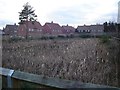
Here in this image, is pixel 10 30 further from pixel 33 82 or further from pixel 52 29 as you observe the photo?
pixel 33 82

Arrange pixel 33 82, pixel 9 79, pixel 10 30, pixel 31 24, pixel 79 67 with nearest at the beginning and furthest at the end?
1. pixel 33 82
2. pixel 9 79
3. pixel 79 67
4. pixel 31 24
5. pixel 10 30

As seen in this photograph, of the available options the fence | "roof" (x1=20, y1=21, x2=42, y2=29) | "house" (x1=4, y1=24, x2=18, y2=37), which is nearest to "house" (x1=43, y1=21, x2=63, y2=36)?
"roof" (x1=20, y1=21, x2=42, y2=29)

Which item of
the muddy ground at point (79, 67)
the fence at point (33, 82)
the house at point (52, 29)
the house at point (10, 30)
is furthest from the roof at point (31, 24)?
the fence at point (33, 82)

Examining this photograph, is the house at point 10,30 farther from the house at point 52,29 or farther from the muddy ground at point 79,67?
the muddy ground at point 79,67

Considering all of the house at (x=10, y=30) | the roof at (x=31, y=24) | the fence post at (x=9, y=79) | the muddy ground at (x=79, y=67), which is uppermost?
the roof at (x=31, y=24)

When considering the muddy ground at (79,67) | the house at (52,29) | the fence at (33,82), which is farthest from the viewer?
the house at (52,29)

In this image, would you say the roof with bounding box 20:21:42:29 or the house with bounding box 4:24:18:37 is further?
the roof with bounding box 20:21:42:29

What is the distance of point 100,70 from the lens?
5.76 metres

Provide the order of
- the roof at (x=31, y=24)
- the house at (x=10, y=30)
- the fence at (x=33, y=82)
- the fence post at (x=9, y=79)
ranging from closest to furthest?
the fence at (x=33, y=82) → the fence post at (x=9, y=79) → the house at (x=10, y=30) → the roof at (x=31, y=24)

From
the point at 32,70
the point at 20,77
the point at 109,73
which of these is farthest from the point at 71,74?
the point at 20,77

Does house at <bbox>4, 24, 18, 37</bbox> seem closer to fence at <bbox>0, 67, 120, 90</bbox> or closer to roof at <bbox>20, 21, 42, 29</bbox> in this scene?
roof at <bbox>20, 21, 42, 29</bbox>

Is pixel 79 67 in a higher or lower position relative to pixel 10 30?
lower

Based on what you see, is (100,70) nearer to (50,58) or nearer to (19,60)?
(50,58)

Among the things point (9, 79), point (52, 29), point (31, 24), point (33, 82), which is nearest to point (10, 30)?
point (31, 24)
